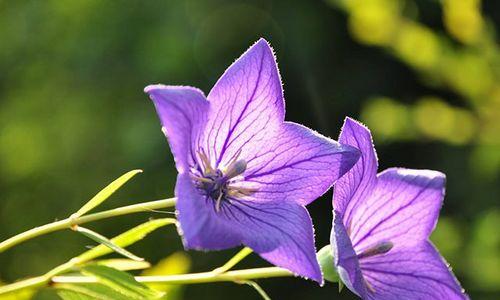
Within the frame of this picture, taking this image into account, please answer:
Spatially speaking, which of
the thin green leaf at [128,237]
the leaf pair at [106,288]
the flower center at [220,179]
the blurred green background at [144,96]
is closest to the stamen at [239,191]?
the flower center at [220,179]

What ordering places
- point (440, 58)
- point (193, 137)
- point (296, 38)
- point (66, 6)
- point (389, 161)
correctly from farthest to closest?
point (389, 161)
point (296, 38)
point (66, 6)
point (440, 58)
point (193, 137)

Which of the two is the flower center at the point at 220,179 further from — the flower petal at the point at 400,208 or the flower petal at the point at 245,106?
the flower petal at the point at 400,208

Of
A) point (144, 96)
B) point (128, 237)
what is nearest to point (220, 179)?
point (128, 237)

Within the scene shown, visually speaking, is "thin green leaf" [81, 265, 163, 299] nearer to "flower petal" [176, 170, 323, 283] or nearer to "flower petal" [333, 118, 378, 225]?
"flower petal" [176, 170, 323, 283]

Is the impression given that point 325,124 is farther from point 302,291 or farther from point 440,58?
point 440,58

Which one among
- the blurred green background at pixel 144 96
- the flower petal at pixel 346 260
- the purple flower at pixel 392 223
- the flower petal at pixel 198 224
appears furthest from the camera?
the blurred green background at pixel 144 96

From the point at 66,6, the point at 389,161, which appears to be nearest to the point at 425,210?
the point at 66,6

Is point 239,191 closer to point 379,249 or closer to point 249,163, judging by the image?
point 249,163
